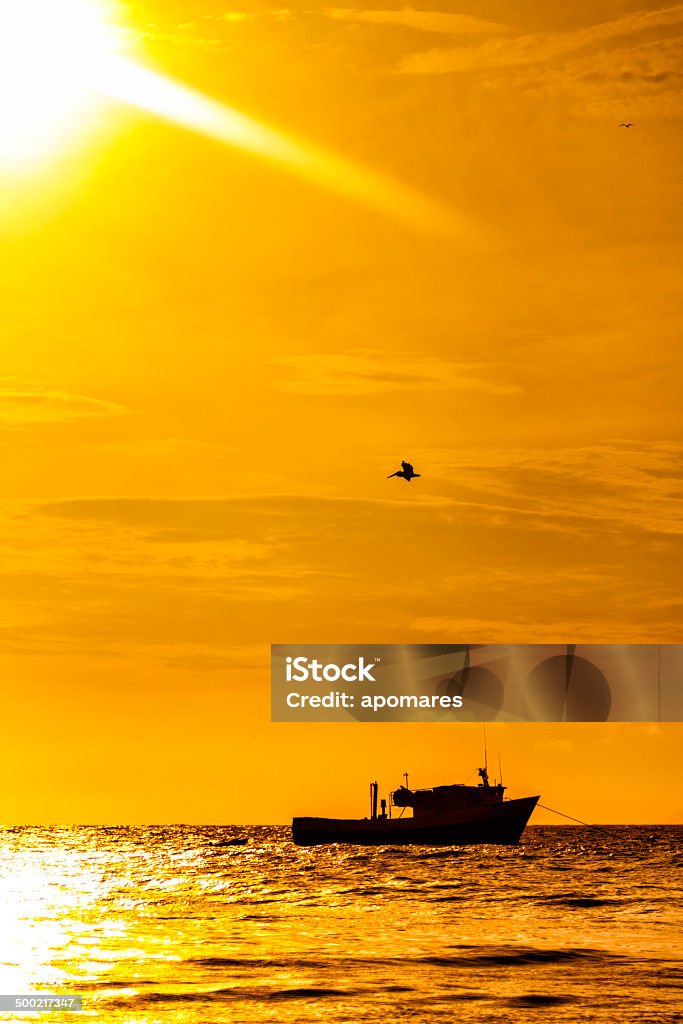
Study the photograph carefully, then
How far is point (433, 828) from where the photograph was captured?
143625 millimetres

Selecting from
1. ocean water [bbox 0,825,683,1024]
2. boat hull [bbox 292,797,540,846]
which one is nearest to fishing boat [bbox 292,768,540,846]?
boat hull [bbox 292,797,540,846]

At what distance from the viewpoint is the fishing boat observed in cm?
14350

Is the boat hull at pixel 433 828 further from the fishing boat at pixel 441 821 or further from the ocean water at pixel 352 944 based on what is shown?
the ocean water at pixel 352 944

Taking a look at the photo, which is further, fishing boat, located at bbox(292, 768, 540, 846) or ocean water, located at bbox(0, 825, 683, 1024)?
fishing boat, located at bbox(292, 768, 540, 846)

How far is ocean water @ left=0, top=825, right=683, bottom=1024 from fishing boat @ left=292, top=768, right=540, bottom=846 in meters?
24.3

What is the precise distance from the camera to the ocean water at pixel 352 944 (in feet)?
138

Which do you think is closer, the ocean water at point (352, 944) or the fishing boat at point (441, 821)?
the ocean water at point (352, 944)

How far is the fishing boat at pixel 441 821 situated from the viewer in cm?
14350

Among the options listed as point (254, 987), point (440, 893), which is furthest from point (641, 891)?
point (254, 987)

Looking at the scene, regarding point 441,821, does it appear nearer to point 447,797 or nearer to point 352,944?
point 447,797

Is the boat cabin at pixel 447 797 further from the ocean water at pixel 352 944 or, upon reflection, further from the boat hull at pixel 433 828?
the ocean water at pixel 352 944

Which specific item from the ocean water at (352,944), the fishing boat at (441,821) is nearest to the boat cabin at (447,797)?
the fishing boat at (441,821)

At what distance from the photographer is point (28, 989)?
45281mm

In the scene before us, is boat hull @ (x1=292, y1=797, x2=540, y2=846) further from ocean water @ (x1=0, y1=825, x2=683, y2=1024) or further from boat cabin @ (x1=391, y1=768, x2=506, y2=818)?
ocean water @ (x1=0, y1=825, x2=683, y2=1024)
